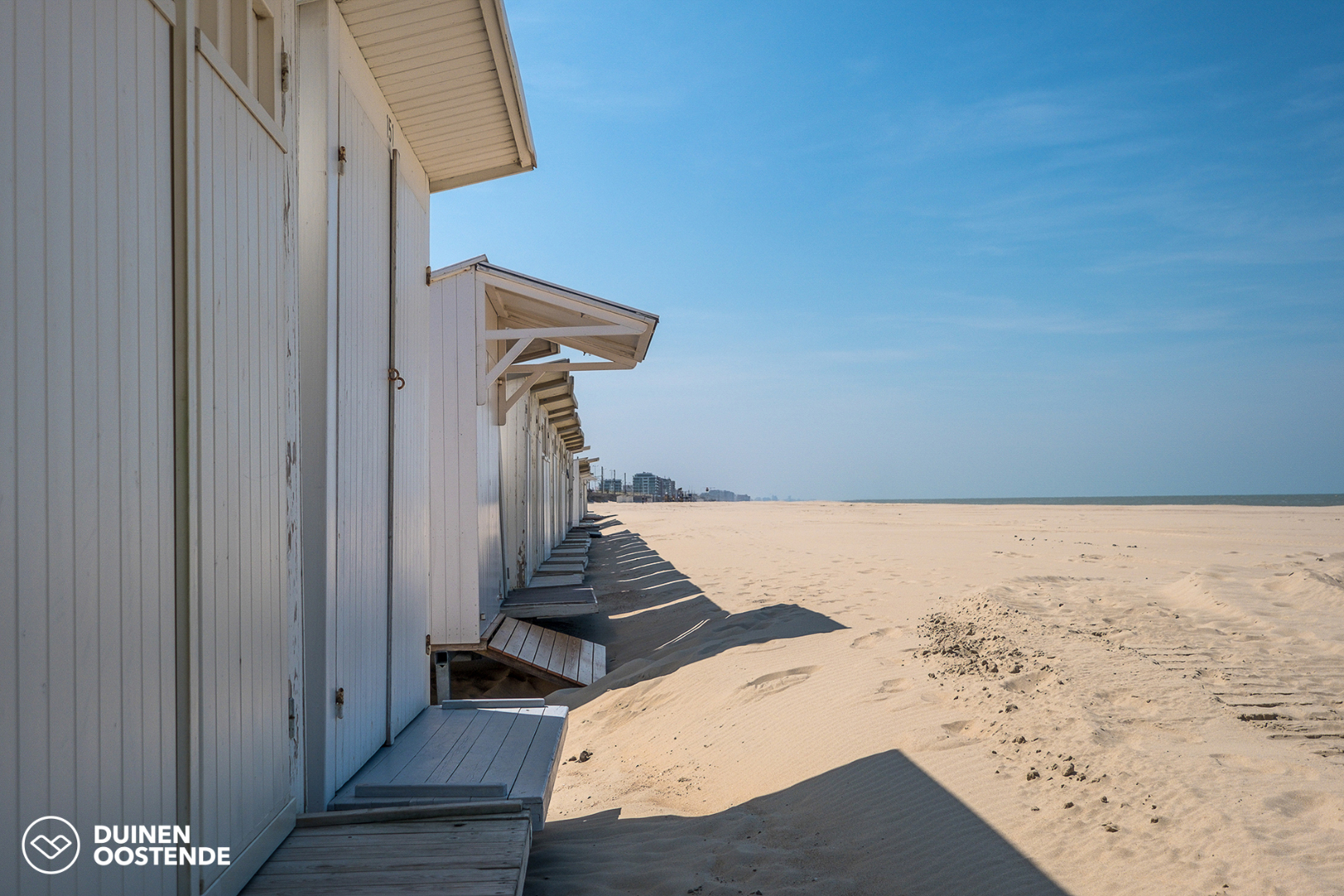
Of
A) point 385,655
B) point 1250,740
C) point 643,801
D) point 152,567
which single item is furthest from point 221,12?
point 1250,740

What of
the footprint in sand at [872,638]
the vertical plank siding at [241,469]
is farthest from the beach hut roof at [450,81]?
the footprint in sand at [872,638]

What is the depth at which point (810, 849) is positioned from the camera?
12.9 feet

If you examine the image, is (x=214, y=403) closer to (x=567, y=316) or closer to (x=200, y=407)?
(x=200, y=407)

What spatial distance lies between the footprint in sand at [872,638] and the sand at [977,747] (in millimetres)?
39

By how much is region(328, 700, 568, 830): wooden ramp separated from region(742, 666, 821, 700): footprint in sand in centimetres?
222

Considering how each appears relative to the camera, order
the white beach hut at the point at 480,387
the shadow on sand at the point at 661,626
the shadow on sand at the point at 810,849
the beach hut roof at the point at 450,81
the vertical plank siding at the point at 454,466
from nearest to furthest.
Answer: the shadow on sand at the point at 810,849
the beach hut roof at the point at 450,81
the vertical plank siding at the point at 454,466
the white beach hut at the point at 480,387
the shadow on sand at the point at 661,626

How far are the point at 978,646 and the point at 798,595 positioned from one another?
4.60 metres

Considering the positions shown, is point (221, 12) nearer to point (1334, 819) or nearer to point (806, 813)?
point (806, 813)

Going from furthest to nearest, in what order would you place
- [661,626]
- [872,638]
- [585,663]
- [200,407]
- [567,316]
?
[661,626]
[567,316]
[585,663]
[872,638]
[200,407]

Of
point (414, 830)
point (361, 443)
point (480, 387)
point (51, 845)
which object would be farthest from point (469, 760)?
point (480, 387)

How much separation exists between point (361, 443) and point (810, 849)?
9.29 feet

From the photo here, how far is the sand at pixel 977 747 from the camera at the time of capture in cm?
358

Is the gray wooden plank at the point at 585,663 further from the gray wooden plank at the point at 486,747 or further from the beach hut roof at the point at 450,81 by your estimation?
the beach hut roof at the point at 450,81

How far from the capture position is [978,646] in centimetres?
657
